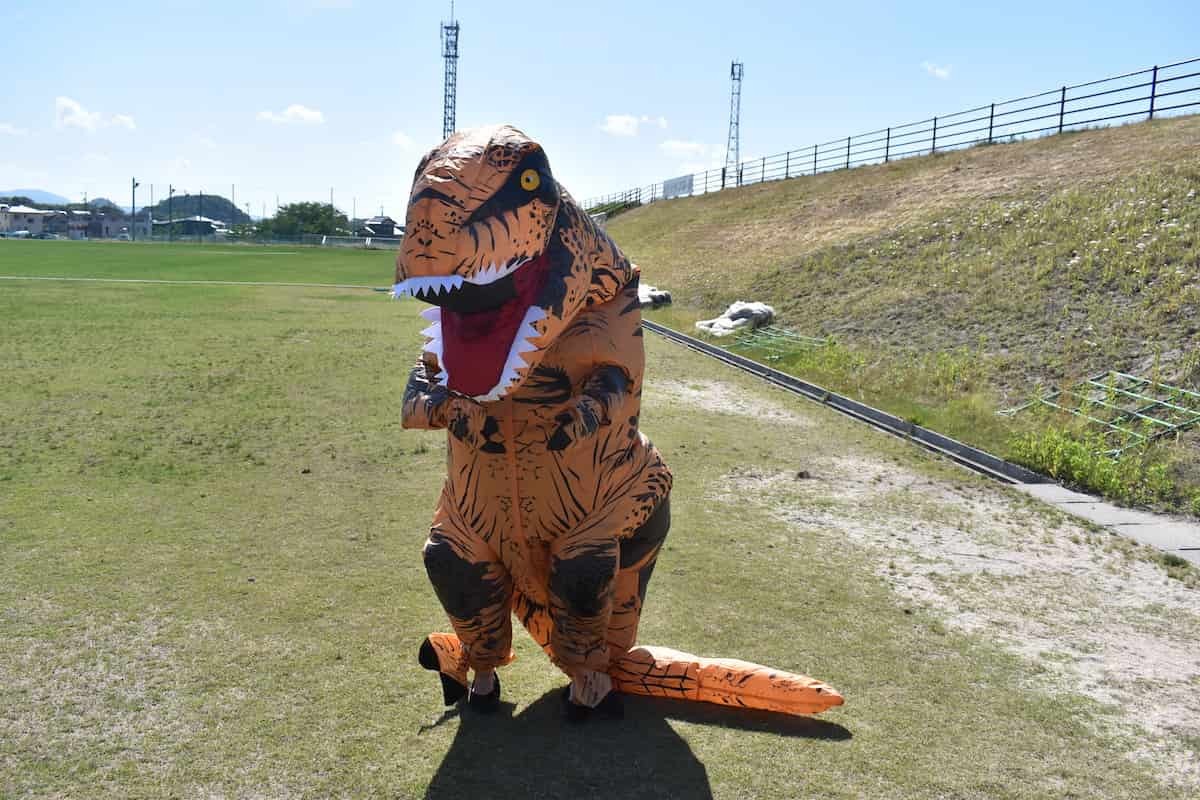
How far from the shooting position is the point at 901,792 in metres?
3.27

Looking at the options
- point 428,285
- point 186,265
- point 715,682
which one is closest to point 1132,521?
point 715,682

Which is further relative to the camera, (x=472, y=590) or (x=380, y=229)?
(x=380, y=229)

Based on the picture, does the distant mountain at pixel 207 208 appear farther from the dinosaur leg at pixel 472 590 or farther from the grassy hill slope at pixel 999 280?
the dinosaur leg at pixel 472 590

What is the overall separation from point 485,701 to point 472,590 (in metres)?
0.60

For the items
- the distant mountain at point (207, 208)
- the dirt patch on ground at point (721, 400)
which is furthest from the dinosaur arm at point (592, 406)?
the distant mountain at point (207, 208)

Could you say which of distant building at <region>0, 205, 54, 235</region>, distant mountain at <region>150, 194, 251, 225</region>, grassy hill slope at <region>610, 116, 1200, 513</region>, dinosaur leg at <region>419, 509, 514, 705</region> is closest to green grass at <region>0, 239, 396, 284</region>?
grassy hill slope at <region>610, 116, 1200, 513</region>

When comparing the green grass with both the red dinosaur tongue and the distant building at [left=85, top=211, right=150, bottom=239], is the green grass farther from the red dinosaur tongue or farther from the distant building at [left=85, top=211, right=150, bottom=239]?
the distant building at [left=85, top=211, right=150, bottom=239]

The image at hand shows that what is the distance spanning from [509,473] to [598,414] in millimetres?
471

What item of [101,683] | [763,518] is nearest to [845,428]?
[763,518]

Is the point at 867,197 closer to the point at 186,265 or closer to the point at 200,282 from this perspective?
the point at 200,282

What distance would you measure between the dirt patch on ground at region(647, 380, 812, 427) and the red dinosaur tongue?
7.26 m

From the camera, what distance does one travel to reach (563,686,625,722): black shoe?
3.55 metres

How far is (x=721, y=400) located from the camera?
436 inches

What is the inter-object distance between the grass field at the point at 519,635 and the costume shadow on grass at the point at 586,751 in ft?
0.04
